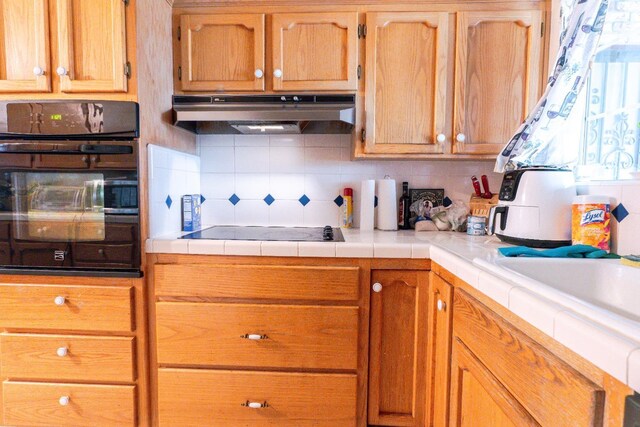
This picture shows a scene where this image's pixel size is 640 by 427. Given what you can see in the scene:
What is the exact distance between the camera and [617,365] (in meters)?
0.44

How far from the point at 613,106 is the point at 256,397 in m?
1.78

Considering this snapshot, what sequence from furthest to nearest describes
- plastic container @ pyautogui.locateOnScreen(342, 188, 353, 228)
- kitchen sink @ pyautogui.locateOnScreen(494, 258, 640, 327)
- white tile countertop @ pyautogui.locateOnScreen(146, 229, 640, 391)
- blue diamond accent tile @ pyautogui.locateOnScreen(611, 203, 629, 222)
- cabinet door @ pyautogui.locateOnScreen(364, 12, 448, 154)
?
plastic container @ pyautogui.locateOnScreen(342, 188, 353, 228) < cabinet door @ pyautogui.locateOnScreen(364, 12, 448, 154) < blue diamond accent tile @ pyautogui.locateOnScreen(611, 203, 629, 222) < kitchen sink @ pyautogui.locateOnScreen(494, 258, 640, 327) < white tile countertop @ pyautogui.locateOnScreen(146, 229, 640, 391)

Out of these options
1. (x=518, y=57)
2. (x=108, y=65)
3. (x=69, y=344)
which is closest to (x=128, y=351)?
(x=69, y=344)

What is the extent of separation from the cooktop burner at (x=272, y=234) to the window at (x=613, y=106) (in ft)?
3.40

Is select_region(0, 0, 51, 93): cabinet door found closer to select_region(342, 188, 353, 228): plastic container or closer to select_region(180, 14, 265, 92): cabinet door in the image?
select_region(180, 14, 265, 92): cabinet door

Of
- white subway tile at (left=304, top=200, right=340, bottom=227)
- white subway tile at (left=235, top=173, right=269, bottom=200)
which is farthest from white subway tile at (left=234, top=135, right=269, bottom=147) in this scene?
white subway tile at (left=304, top=200, right=340, bottom=227)

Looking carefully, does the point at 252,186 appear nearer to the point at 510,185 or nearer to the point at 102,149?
the point at 102,149

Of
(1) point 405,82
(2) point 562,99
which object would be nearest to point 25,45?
(1) point 405,82

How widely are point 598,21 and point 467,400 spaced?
1311 millimetres

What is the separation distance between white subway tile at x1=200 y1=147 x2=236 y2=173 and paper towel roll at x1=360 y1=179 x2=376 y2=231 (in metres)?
0.76

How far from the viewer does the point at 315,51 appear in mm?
1547

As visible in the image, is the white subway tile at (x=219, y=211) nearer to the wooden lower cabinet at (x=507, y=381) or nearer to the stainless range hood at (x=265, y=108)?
the stainless range hood at (x=265, y=108)

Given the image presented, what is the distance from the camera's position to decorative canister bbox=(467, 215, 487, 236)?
5.17 ft

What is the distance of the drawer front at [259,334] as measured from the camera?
1307mm
